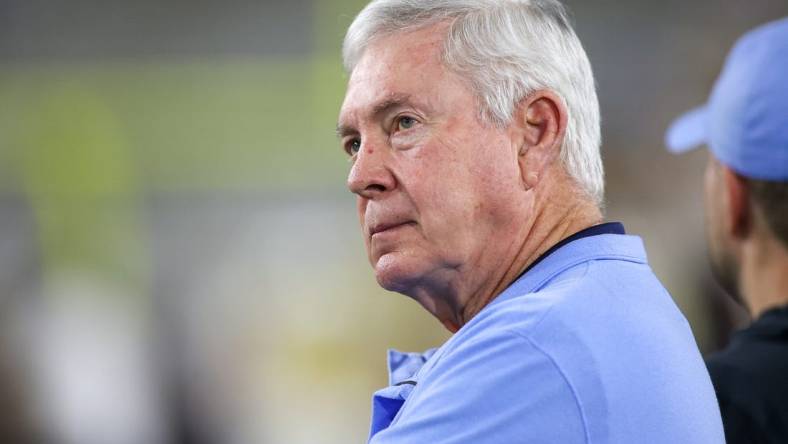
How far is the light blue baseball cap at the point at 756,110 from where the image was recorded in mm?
1606

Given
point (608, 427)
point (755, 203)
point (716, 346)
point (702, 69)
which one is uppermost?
point (702, 69)

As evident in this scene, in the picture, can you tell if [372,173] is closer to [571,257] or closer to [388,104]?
[388,104]

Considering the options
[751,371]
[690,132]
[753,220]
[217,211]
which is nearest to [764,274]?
[753,220]

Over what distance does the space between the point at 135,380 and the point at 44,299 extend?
45cm

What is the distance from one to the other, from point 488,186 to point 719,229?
0.59 meters

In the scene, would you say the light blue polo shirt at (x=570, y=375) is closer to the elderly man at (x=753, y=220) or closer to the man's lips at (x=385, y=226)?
the man's lips at (x=385, y=226)

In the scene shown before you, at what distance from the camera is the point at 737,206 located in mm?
1627

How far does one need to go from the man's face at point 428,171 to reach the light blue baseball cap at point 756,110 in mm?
556

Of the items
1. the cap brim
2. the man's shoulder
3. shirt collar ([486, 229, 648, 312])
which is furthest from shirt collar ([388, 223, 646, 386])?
the cap brim

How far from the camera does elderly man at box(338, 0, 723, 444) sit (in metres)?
1.09

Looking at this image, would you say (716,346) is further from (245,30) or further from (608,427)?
(608,427)

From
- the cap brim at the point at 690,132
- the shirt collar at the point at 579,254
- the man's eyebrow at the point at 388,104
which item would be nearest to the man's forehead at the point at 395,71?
the man's eyebrow at the point at 388,104

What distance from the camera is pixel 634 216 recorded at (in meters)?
3.93

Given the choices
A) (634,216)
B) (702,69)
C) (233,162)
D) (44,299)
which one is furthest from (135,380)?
(702,69)
